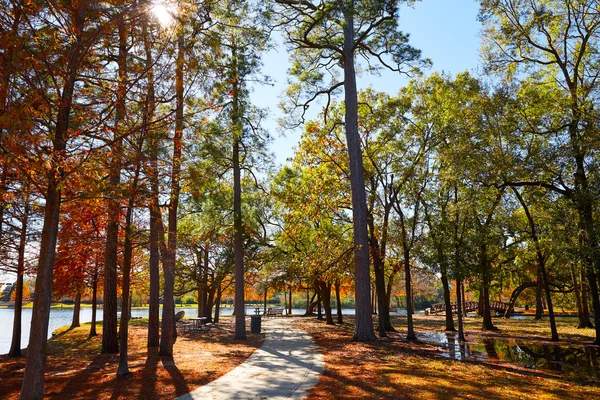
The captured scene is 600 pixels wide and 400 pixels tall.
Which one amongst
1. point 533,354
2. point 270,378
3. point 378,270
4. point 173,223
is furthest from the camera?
point 378,270

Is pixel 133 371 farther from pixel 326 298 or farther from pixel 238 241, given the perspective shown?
pixel 326 298

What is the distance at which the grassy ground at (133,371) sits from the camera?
25.7ft

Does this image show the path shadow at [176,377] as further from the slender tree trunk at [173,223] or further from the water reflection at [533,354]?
the water reflection at [533,354]

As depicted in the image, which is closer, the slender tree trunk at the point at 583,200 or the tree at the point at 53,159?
the tree at the point at 53,159

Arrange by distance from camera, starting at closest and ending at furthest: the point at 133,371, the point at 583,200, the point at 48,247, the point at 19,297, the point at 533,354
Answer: the point at 48,247, the point at 133,371, the point at 19,297, the point at 533,354, the point at 583,200

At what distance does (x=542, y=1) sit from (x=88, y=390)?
2115 centimetres

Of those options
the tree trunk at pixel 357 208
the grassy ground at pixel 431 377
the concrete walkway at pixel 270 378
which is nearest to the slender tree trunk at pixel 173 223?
the concrete walkway at pixel 270 378

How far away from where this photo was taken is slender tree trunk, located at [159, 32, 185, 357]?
28.5ft

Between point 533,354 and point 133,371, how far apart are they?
42.7ft

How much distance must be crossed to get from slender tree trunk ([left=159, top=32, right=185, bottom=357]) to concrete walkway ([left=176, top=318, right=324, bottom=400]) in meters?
2.54

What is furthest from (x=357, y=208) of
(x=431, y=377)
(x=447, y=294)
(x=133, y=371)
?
(x=133, y=371)

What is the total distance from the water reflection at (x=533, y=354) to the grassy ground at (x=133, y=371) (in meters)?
7.24

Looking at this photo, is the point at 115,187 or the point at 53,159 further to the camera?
the point at 115,187

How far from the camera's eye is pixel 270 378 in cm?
868
